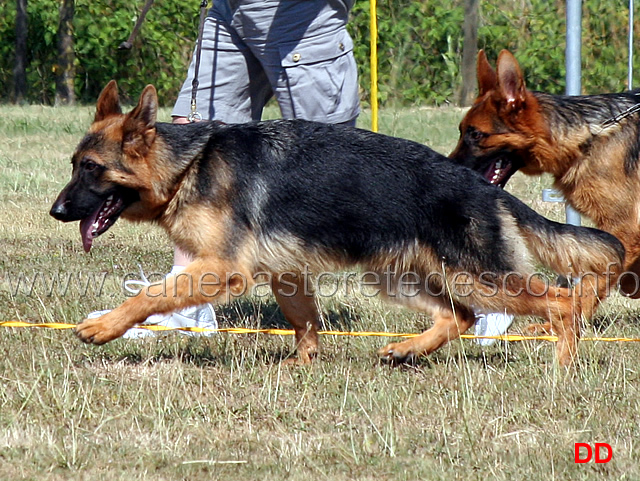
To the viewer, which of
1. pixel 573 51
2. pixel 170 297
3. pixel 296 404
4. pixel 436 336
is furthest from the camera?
pixel 573 51

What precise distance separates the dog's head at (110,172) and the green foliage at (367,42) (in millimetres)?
12274

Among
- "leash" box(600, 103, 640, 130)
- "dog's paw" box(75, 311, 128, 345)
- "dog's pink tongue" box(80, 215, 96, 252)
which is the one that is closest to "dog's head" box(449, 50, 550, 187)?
"leash" box(600, 103, 640, 130)

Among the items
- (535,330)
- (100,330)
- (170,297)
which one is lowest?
(535,330)

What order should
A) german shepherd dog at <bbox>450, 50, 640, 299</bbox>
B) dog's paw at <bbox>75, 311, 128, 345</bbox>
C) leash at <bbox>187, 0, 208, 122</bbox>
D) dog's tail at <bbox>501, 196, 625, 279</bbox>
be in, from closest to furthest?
1. dog's paw at <bbox>75, 311, 128, 345</bbox>
2. dog's tail at <bbox>501, 196, 625, 279</bbox>
3. leash at <bbox>187, 0, 208, 122</bbox>
4. german shepherd dog at <bbox>450, 50, 640, 299</bbox>

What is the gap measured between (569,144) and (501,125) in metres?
0.37

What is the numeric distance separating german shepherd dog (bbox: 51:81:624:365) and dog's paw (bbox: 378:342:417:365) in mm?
319

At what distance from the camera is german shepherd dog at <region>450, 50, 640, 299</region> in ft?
16.1

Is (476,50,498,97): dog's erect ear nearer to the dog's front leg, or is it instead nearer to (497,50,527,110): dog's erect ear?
(497,50,527,110): dog's erect ear

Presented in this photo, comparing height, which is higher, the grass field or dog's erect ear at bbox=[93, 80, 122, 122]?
dog's erect ear at bbox=[93, 80, 122, 122]

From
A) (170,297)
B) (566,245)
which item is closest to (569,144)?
(566,245)

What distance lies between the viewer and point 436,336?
14.6ft

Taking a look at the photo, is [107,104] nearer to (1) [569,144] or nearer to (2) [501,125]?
(2) [501,125]

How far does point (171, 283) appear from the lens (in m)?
3.96

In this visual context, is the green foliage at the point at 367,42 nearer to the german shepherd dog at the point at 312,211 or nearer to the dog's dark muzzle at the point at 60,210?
the german shepherd dog at the point at 312,211
